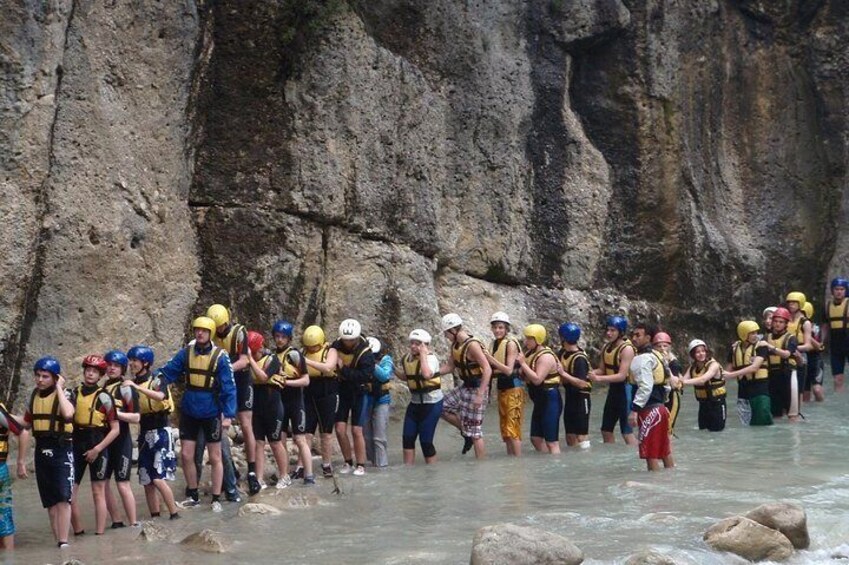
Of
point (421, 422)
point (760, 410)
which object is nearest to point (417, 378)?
point (421, 422)

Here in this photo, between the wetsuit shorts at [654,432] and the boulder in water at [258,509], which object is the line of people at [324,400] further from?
the boulder in water at [258,509]

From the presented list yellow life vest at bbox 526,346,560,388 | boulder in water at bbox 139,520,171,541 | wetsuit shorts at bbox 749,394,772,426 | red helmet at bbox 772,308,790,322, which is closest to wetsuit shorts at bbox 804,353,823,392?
red helmet at bbox 772,308,790,322

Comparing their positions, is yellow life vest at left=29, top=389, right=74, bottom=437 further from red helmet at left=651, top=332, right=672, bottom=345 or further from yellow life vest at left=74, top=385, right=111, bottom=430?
red helmet at left=651, top=332, right=672, bottom=345

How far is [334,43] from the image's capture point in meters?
17.9

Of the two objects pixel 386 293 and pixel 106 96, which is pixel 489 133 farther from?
pixel 106 96

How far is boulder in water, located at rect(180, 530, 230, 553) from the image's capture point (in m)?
9.40

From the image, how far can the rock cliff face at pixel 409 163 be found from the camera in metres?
15.0

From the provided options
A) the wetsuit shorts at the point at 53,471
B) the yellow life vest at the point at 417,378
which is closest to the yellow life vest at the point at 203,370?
the wetsuit shorts at the point at 53,471

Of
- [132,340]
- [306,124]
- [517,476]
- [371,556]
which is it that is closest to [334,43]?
[306,124]

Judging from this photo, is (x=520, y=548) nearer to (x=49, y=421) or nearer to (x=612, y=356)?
(x=49, y=421)

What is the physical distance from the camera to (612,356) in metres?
14.1

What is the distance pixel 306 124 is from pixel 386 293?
2638mm

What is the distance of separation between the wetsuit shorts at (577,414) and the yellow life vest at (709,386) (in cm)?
150

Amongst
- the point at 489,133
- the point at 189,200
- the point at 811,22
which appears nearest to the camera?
the point at 189,200
